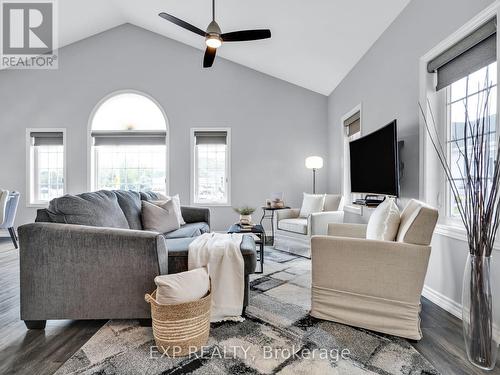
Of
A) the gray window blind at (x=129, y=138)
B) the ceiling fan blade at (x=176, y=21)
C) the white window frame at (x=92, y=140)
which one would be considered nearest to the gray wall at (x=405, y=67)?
the ceiling fan blade at (x=176, y=21)

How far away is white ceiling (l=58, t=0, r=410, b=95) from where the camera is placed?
2.96m

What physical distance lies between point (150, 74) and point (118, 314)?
444 cm

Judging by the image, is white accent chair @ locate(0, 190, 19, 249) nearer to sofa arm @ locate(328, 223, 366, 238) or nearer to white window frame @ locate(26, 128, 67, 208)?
white window frame @ locate(26, 128, 67, 208)

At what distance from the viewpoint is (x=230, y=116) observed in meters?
4.99

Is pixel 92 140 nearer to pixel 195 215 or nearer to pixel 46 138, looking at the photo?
pixel 46 138

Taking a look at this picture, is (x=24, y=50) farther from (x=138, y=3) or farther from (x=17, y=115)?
(x=138, y=3)

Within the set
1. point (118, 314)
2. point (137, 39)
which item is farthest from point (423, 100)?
point (137, 39)

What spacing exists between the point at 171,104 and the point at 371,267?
4.44 meters

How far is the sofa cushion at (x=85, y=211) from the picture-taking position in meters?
1.90

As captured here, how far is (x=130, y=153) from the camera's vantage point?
17.1ft

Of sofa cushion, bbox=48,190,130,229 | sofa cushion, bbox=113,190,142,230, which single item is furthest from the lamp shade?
sofa cushion, bbox=48,190,130,229

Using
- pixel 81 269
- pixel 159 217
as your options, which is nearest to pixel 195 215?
pixel 159 217

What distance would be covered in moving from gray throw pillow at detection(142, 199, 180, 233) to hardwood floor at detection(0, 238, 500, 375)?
1199mm

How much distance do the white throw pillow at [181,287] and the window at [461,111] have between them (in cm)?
191
